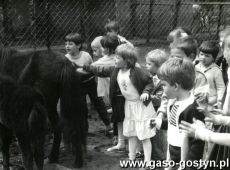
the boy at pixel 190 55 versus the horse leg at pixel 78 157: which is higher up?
the boy at pixel 190 55

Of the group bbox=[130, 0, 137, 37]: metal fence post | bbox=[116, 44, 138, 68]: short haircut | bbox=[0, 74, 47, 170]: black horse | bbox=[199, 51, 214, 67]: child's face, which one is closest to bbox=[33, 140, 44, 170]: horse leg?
bbox=[0, 74, 47, 170]: black horse

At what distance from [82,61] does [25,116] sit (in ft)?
5.14

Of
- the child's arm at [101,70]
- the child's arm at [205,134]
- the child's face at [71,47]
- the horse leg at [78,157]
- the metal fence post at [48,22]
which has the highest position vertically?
the metal fence post at [48,22]

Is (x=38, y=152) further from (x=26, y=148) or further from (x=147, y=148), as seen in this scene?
(x=147, y=148)

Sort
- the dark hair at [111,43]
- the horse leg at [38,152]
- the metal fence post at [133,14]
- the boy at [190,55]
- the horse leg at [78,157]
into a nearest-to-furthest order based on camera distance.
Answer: the boy at [190,55]
the horse leg at [38,152]
the horse leg at [78,157]
the dark hair at [111,43]
the metal fence post at [133,14]

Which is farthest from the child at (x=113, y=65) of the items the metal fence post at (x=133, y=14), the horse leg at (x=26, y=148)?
the metal fence post at (x=133, y=14)

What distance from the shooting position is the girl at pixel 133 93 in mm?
3848

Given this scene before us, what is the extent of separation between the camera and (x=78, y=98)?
394cm

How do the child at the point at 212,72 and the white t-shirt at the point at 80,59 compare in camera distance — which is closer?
the child at the point at 212,72

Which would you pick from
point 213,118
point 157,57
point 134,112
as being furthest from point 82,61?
point 213,118

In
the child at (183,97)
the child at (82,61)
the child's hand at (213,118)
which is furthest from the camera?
the child at (82,61)

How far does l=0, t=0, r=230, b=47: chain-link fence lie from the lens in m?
7.12

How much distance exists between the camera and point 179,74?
2.60 meters

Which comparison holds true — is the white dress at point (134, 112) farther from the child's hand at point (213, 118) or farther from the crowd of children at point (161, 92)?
the child's hand at point (213, 118)
